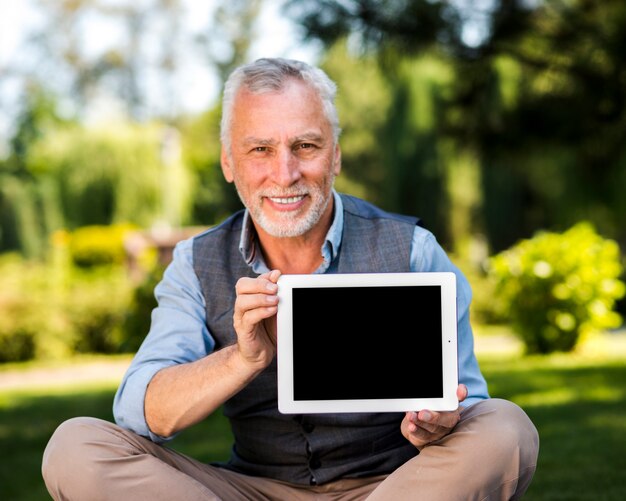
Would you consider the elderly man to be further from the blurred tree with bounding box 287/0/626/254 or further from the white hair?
the blurred tree with bounding box 287/0/626/254

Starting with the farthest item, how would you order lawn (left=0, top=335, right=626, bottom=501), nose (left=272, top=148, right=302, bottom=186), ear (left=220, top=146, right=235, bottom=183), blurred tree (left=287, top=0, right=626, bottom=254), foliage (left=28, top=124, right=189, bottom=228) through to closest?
foliage (left=28, top=124, right=189, bottom=228), blurred tree (left=287, top=0, right=626, bottom=254), lawn (left=0, top=335, right=626, bottom=501), ear (left=220, top=146, right=235, bottom=183), nose (left=272, top=148, right=302, bottom=186)

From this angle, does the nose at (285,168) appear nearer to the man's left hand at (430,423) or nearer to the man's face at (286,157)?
the man's face at (286,157)

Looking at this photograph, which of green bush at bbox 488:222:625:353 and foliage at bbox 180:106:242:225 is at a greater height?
foliage at bbox 180:106:242:225

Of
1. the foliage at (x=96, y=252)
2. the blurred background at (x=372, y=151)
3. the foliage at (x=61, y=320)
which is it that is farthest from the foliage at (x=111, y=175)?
the foliage at (x=61, y=320)

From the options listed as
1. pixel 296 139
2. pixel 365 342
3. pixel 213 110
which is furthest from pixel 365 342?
pixel 213 110

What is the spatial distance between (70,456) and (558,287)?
321 inches

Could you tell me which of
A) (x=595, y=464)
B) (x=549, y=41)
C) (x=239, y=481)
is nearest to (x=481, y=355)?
(x=549, y=41)

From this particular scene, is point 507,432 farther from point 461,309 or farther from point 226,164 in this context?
point 226,164

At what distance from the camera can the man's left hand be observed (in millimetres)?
2221

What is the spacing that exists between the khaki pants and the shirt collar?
0.57 meters

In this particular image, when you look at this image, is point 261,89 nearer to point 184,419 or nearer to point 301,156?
point 301,156

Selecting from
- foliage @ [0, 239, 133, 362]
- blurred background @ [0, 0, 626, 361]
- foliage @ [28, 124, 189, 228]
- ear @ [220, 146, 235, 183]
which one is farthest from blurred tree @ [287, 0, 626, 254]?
foliage @ [28, 124, 189, 228]

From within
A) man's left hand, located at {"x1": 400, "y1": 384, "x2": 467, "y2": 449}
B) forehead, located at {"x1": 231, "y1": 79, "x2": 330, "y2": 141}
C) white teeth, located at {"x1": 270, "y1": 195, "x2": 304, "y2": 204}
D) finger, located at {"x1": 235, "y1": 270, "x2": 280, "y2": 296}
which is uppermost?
forehead, located at {"x1": 231, "y1": 79, "x2": 330, "y2": 141}

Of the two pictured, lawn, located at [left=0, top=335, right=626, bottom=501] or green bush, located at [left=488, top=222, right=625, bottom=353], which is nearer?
lawn, located at [left=0, top=335, right=626, bottom=501]
